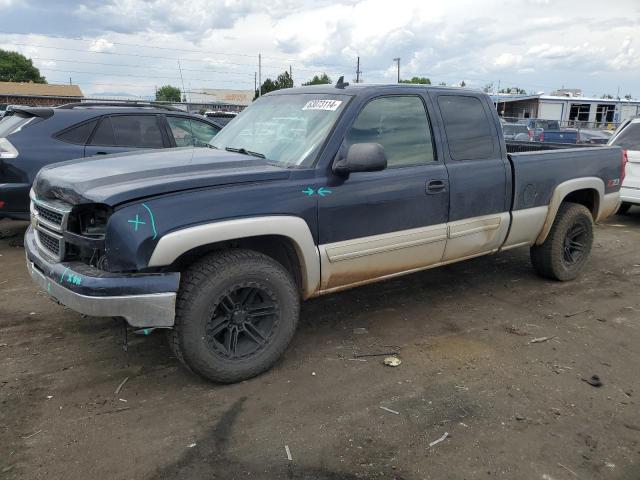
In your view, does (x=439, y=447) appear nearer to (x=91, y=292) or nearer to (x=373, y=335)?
(x=373, y=335)

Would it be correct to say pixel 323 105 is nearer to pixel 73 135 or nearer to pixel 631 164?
pixel 73 135

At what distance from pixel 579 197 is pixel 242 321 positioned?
416 centimetres

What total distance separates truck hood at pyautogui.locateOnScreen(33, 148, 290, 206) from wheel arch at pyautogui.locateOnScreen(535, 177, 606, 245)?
301 cm

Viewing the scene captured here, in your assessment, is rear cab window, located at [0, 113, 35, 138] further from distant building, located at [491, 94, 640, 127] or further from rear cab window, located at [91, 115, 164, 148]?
distant building, located at [491, 94, 640, 127]

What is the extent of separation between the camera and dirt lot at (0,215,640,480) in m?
2.63

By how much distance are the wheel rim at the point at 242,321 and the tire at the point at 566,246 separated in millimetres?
3251

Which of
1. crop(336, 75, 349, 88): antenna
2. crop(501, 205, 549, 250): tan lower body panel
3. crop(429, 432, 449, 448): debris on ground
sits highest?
crop(336, 75, 349, 88): antenna

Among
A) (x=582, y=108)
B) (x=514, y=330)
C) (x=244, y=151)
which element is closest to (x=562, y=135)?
(x=514, y=330)

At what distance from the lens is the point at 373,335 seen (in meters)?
4.16

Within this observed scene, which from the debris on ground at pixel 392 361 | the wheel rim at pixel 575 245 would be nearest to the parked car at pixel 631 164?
the wheel rim at pixel 575 245

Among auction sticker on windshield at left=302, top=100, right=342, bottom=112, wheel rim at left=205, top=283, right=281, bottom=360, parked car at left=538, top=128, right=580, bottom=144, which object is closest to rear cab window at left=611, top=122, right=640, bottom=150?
auction sticker on windshield at left=302, top=100, right=342, bottom=112

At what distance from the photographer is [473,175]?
14.3ft

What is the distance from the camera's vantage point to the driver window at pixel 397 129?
3828mm

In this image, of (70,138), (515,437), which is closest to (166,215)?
(515,437)
